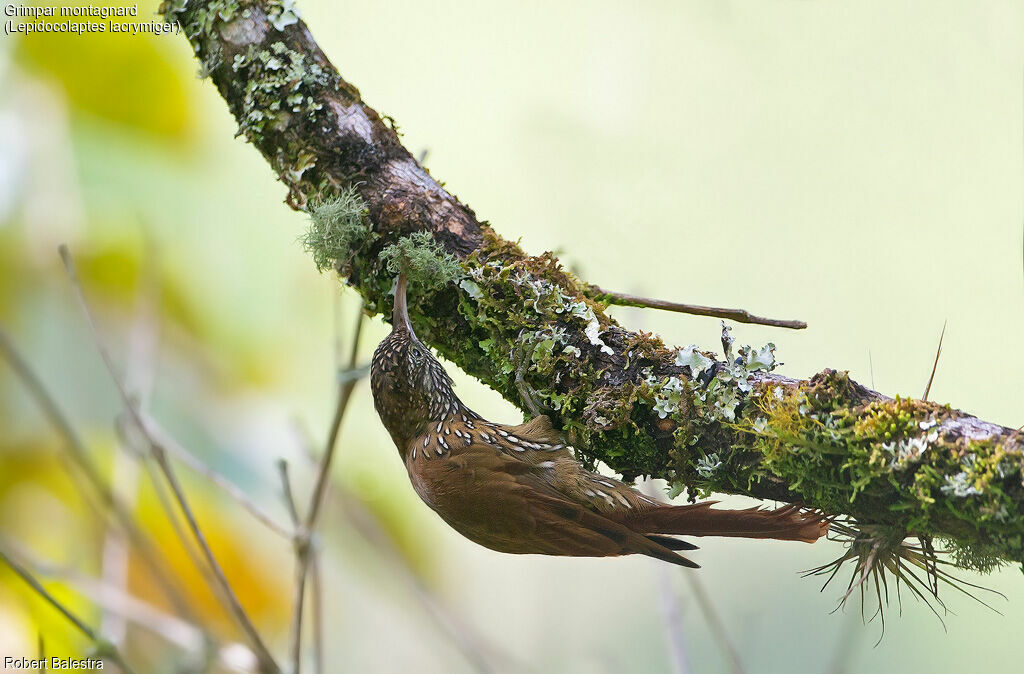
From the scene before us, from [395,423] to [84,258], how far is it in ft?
7.64

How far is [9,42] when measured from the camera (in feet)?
11.2

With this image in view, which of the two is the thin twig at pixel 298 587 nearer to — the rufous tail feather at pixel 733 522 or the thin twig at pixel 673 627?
the rufous tail feather at pixel 733 522

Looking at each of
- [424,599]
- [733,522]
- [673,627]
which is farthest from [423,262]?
[673,627]

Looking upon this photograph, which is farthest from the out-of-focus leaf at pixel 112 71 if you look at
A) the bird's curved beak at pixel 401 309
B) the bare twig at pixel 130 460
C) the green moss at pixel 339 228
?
the bird's curved beak at pixel 401 309

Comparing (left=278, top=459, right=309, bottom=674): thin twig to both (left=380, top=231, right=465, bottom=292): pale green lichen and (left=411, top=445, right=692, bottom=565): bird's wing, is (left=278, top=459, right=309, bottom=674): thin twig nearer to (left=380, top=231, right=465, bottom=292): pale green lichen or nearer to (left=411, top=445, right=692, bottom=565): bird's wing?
(left=411, top=445, right=692, bottom=565): bird's wing

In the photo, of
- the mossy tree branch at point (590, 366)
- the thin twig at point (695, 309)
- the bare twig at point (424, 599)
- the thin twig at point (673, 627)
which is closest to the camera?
the mossy tree branch at point (590, 366)

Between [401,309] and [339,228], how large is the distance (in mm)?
210

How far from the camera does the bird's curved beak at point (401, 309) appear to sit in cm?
155

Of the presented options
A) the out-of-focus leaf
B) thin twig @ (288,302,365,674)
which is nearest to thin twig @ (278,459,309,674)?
thin twig @ (288,302,365,674)

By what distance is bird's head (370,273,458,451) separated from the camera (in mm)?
1689

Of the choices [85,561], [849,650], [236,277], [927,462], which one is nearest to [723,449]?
[927,462]

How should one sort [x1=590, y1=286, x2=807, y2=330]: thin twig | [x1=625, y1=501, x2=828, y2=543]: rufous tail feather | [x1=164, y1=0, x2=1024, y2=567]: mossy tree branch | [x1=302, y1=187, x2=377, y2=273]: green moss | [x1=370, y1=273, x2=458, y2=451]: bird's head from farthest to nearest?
1. [x1=370, y1=273, x2=458, y2=451]: bird's head
2. [x1=302, y1=187, x2=377, y2=273]: green moss
3. [x1=590, y1=286, x2=807, y2=330]: thin twig
4. [x1=625, y1=501, x2=828, y2=543]: rufous tail feather
5. [x1=164, y1=0, x2=1024, y2=567]: mossy tree branch

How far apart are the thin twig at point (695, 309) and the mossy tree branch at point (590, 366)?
0.15ft

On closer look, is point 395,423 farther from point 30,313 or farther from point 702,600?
point 30,313
